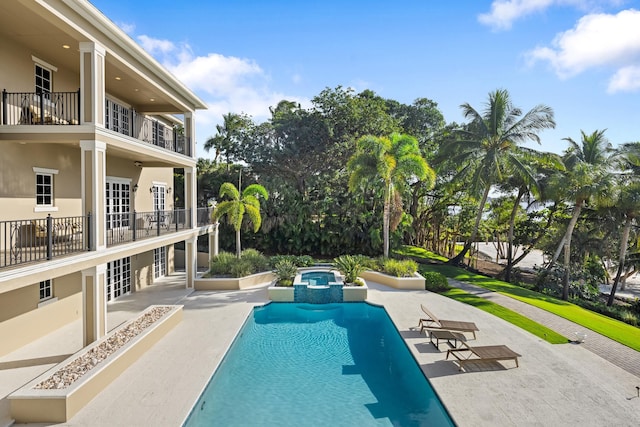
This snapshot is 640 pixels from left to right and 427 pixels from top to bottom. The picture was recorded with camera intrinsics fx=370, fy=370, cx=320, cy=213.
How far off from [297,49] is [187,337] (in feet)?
47.1

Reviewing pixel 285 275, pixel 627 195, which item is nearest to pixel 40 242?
pixel 285 275

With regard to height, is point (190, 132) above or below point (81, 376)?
above

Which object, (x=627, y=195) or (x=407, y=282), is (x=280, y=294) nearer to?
(x=407, y=282)

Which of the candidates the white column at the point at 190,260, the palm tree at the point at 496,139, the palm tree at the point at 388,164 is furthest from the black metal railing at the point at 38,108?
the palm tree at the point at 496,139

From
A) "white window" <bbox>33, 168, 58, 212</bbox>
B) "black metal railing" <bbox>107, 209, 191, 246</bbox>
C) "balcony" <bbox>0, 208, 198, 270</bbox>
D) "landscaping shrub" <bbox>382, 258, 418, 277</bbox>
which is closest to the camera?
"balcony" <bbox>0, 208, 198, 270</bbox>

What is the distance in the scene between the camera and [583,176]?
68.7 feet

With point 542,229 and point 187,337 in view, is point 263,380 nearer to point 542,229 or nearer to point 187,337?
point 187,337

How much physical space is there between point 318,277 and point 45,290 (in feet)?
39.6

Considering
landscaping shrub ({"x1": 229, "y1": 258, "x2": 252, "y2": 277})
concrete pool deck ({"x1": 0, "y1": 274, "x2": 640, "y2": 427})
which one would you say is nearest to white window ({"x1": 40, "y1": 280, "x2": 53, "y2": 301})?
concrete pool deck ({"x1": 0, "y1": 274, "x2": 640, "y2": 427})

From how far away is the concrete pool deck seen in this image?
7555 mm

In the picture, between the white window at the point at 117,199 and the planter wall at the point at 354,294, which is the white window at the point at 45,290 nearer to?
the white window at the point at 117,199

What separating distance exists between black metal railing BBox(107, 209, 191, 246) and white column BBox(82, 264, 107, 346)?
51.1 inches

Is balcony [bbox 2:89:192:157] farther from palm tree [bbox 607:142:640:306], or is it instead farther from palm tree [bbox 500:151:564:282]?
palm tree [bbox 607:142:640:306]

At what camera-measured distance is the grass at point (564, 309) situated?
13344mm
